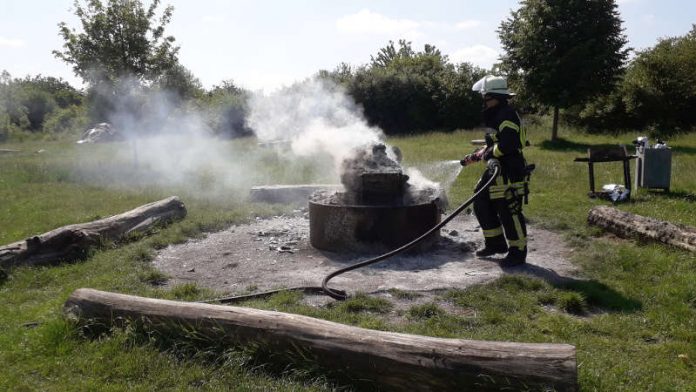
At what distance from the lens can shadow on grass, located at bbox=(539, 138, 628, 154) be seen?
19205 mm

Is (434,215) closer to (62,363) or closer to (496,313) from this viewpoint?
(496,313)

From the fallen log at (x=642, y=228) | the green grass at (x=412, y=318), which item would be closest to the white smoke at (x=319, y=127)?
the green grass at (x=412, y=318)

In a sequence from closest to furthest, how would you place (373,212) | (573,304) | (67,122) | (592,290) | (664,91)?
(573,304)
(592,290)
(373,212)
(664,91)
(67,122)

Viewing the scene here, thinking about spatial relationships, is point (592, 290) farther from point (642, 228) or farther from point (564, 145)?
point (564, 145)

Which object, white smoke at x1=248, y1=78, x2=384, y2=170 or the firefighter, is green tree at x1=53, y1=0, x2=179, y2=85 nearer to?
white smoke at x1=248, y1=78, x2=384, y2=170

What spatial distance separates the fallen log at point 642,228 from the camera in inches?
267

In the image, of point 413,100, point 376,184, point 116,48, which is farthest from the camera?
point 413,100

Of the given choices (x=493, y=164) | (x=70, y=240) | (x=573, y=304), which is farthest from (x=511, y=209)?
(x=70, y=240)

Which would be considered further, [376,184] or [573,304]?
[376,184]

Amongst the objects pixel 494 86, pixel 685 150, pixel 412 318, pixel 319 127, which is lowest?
pixel 412 318

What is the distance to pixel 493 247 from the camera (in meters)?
7.00

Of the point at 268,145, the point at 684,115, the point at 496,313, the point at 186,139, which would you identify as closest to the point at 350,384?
→ the point at 496,313

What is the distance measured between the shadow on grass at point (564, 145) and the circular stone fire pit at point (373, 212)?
42.1 ft

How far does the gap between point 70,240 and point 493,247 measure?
17.7ft
